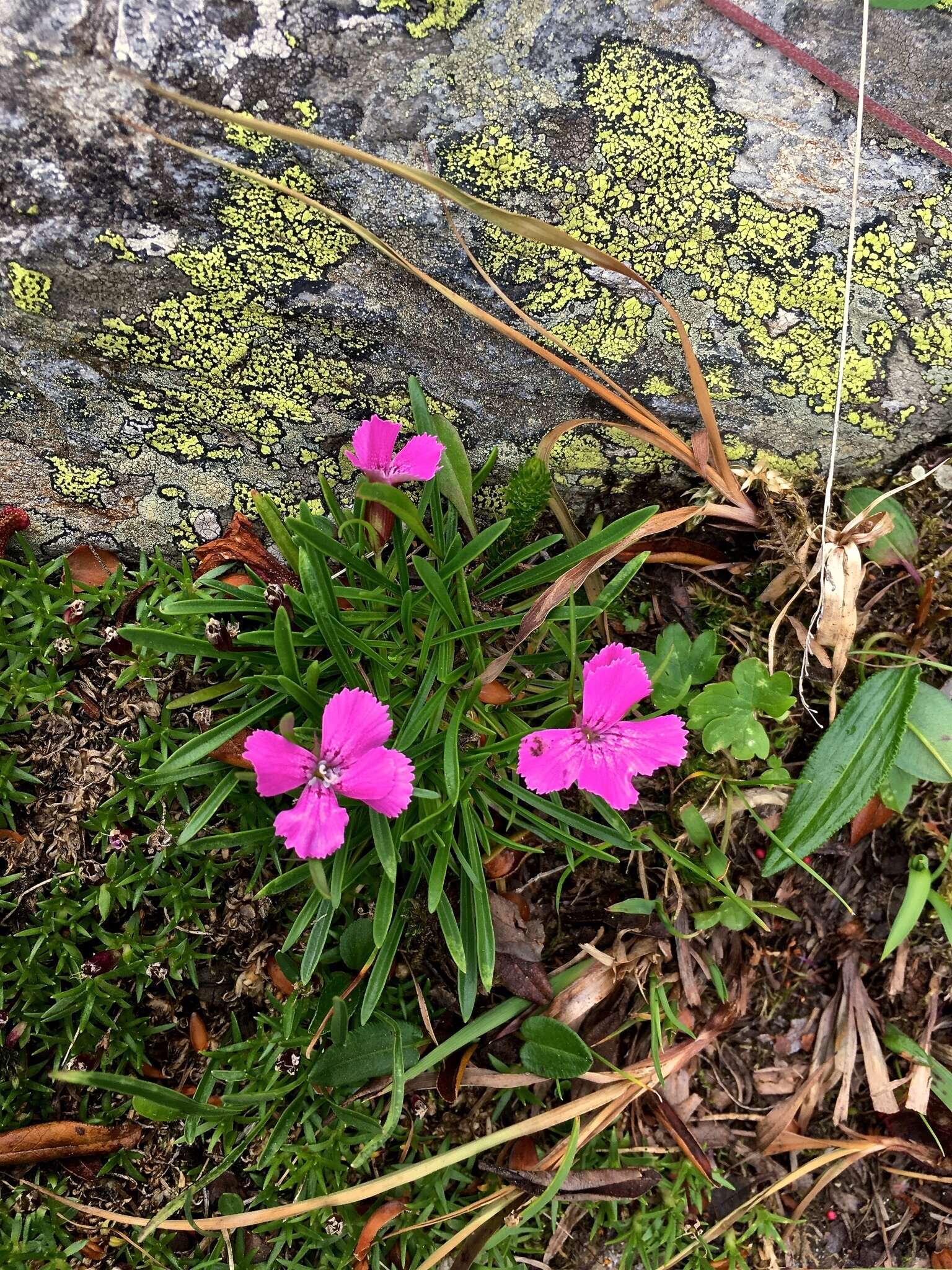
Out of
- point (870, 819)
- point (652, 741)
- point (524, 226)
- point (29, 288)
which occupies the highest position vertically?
point (524, 226)

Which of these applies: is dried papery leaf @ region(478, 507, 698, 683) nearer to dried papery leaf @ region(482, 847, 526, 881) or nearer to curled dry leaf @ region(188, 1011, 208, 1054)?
dried papery leaf @ region(482, 847, 526, 881)

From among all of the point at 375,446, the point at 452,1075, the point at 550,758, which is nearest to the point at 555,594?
the point at 550,758

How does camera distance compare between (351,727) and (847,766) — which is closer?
(351,727)

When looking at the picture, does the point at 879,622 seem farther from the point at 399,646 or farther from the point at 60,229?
the point at 60,229

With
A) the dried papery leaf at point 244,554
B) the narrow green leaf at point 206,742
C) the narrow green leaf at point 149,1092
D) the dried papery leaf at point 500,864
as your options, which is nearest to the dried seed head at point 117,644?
the dried papery leaf at point 244,554

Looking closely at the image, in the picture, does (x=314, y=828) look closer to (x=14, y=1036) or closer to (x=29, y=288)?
(x=14, y=1036)

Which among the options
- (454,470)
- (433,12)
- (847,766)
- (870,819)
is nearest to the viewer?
(433,12)
